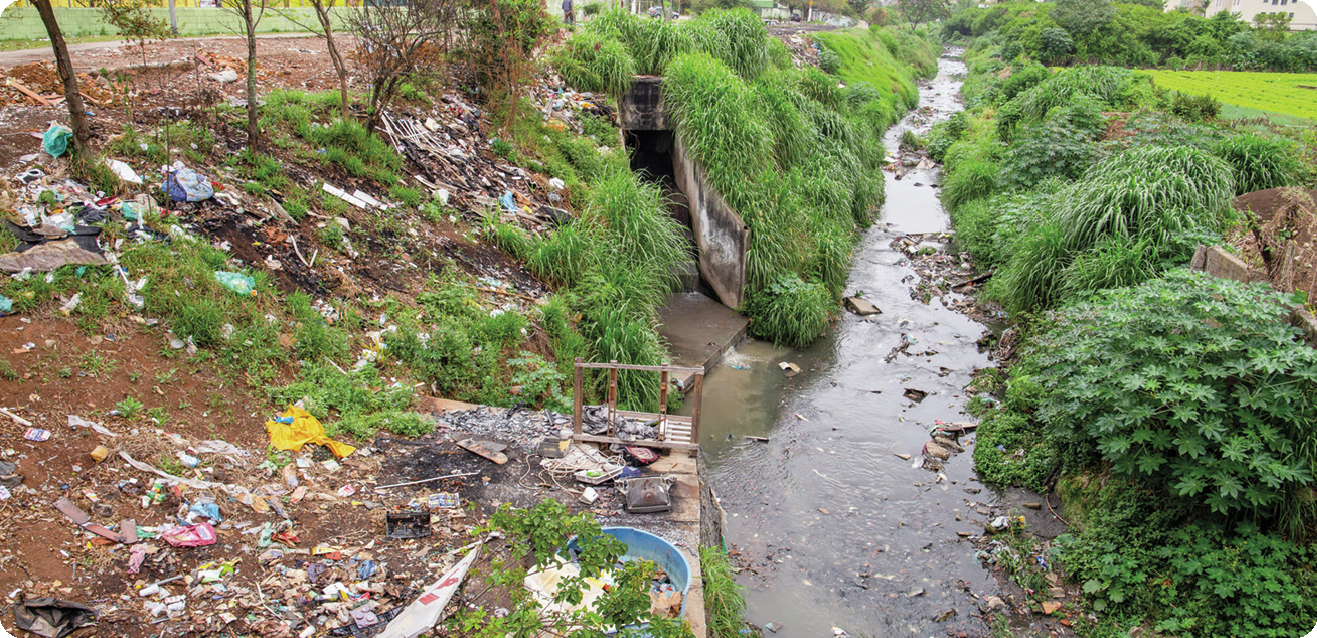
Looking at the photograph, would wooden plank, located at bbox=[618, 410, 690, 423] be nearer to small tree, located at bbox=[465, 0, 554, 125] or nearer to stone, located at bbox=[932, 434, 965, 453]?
stone, located at bbox=[932, 434, 965, 453]

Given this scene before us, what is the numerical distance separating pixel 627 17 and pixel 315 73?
5739 mm

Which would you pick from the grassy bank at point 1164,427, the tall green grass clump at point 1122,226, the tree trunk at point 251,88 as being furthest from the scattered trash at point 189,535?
the tall green grass clump at point 1122,226

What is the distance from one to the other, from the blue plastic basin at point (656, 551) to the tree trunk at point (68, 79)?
5.26m

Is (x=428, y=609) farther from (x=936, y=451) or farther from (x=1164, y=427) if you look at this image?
(x=936, y=451)

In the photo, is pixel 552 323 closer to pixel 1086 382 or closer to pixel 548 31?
pixel 1086 382

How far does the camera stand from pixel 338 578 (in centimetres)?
400

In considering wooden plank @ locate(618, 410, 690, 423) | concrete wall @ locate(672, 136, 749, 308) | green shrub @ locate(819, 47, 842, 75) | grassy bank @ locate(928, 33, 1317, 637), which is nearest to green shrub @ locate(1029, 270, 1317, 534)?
grassy bank @ locate(928, 33, 1317, 637)

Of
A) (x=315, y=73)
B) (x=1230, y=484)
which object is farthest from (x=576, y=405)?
(x=315, y=73)

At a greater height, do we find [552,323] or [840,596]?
[552,323]

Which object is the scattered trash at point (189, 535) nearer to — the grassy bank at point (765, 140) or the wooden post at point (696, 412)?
the wooden post at point (696, 412)

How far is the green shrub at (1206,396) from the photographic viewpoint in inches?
194

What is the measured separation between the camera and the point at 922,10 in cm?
6912

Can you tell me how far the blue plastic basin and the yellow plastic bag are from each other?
187 centimetres

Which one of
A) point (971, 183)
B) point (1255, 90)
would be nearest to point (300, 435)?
point (971, 183)
